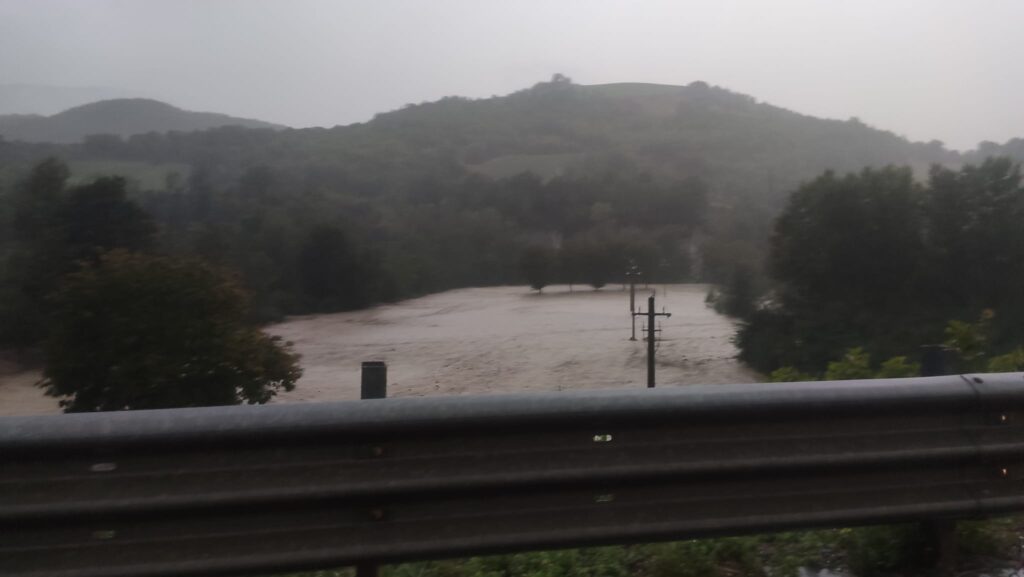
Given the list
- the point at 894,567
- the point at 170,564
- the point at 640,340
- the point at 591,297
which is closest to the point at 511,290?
the point at 591,297

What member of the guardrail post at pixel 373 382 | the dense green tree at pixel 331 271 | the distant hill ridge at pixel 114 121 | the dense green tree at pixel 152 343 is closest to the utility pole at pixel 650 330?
the dense green tree at pixel 331 271

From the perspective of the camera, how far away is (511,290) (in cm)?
891

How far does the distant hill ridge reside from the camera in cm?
822

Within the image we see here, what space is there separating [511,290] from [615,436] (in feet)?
14.8

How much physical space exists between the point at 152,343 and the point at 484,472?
3133 mm

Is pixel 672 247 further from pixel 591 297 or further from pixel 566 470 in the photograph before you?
pixel 566 470

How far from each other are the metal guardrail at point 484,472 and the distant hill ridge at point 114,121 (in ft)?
15.6

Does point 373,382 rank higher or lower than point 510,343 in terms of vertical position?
higher

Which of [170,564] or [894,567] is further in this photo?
[894,567]

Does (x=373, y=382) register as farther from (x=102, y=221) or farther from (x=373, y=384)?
(x=102, y=221)

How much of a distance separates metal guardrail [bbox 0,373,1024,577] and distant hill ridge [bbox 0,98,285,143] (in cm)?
475

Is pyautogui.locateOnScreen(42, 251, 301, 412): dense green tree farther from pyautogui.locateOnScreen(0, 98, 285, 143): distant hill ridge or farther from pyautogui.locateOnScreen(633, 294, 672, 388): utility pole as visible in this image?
pyautogui.locateOnScreen(633, 294, 672, 388): utility pole

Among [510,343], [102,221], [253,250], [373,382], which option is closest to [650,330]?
[510,343]

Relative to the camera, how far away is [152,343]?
6.58 m
